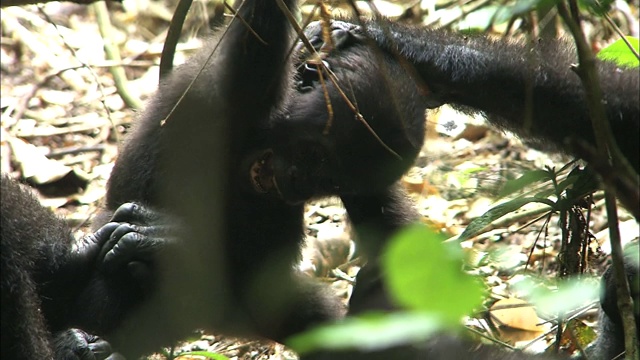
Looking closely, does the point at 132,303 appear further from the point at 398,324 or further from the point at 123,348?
the point at 398,324

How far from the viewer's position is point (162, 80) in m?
4.54

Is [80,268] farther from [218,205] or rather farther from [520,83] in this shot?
[520,83]

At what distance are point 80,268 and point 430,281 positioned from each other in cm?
322

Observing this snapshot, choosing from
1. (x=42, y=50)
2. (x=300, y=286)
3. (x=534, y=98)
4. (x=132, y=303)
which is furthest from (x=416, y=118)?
(x=42, y=50)

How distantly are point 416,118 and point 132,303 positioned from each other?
1617 millimetres

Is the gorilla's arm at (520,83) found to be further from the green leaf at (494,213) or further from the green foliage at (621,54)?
the green leaf at (494,213)

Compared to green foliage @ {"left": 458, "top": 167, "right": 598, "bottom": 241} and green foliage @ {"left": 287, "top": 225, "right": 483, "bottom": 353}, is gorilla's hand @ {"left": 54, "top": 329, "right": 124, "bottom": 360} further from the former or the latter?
green foliage @ {"left": 287, "top": 225, "right": 483, "bottom": 353}

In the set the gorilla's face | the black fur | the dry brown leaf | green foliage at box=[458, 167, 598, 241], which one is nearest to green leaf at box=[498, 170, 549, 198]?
green foliage at box=[458, 167, 598, 241]

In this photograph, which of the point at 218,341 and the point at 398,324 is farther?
the point at 218,341

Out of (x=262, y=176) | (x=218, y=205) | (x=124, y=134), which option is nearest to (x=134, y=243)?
(x=218, y=205)

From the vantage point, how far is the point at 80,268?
398 cm

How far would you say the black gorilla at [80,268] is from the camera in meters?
3.60

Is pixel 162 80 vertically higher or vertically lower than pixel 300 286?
higher

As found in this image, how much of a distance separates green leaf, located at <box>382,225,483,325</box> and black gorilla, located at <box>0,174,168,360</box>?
2.77 meters
